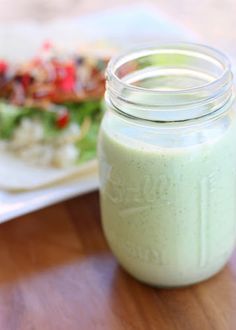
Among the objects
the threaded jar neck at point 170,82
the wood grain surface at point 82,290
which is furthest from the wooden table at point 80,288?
the threaded jar neck at point 170,82

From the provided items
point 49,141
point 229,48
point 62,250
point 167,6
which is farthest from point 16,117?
point 167,6

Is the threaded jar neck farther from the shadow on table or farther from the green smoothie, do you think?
the shadow on table

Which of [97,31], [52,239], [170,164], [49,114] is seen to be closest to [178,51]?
[170,164]

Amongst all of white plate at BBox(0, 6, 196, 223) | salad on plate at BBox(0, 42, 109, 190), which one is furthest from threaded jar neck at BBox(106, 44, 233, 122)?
white plate at BBox(0, 6, 196, 223)

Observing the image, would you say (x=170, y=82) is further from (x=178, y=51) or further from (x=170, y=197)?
(x=170, y=197)

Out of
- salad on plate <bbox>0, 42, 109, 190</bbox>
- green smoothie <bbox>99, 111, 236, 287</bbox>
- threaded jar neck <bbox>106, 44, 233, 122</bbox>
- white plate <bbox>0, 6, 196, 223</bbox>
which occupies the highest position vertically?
threaded jar neck <bbox>106, 44, 233, 122</bbox>
